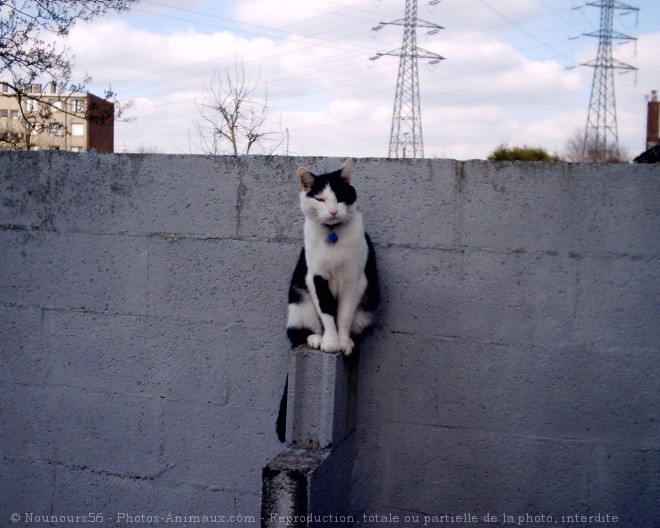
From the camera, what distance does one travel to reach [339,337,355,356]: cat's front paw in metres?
2.28

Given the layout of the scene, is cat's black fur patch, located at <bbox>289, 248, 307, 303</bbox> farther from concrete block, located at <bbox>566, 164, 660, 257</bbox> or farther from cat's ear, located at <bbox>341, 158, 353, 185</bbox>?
concrete block, located at <bbox>566, 164, 660, 257</bbox>

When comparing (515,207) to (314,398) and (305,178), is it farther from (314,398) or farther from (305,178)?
(314,398)

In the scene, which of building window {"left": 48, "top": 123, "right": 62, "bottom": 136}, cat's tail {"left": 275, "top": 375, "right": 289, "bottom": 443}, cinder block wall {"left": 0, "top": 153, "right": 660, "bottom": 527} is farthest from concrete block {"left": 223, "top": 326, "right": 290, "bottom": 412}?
building window {"left": 48, "top": 123, "right": 62, "bottom": 136}

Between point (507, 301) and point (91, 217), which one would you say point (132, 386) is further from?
point (507, 301)

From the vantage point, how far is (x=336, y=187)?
2.19 m

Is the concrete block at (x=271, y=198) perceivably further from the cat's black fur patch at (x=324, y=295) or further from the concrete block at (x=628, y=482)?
the concrete block at (x=628, y=482)

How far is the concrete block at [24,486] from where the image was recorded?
2877mm

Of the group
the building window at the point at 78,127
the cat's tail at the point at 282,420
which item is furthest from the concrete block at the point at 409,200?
the building window at the point at 78,127

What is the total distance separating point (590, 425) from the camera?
2.28 metres

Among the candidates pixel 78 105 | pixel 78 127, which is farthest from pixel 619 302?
pixel 78 127

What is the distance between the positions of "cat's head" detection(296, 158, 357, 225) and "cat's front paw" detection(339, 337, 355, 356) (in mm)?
431

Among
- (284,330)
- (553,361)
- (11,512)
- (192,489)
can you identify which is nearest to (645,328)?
(553,361)

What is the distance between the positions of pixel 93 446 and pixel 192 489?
0.51 meters

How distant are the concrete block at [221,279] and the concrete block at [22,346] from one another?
23.3 inches
